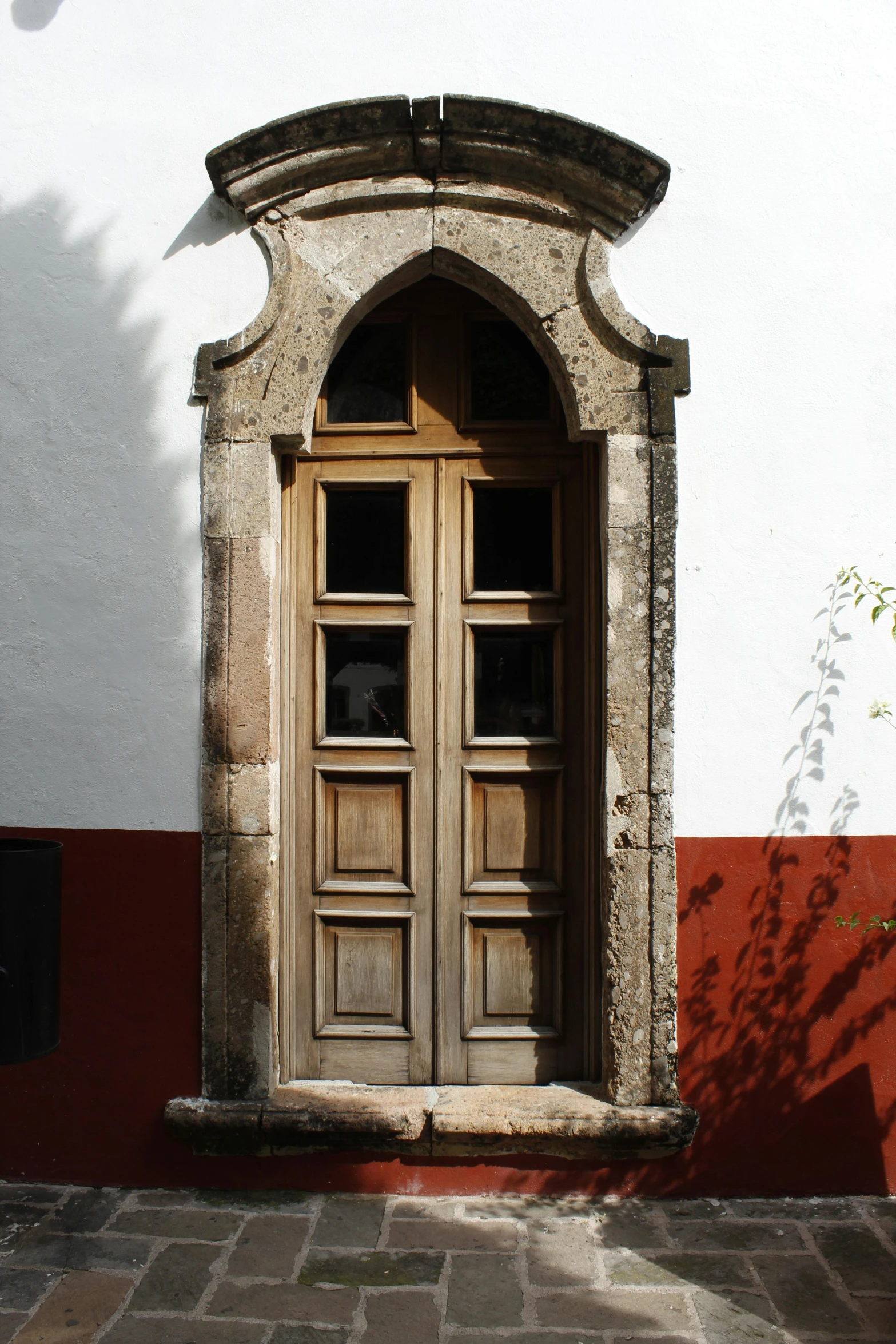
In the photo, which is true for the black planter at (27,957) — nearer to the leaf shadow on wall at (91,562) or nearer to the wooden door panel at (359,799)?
the leaf shadow on wall at (91,562)

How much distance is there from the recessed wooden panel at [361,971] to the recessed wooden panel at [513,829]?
14.1 inches

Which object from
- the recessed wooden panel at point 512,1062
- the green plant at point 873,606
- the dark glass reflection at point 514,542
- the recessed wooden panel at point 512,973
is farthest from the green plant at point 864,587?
the recessed wooden panel at point 512,1062

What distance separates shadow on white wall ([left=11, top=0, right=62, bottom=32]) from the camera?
324 cm

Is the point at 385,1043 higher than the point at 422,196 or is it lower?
lower

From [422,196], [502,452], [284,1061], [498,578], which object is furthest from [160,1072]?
[422,196]

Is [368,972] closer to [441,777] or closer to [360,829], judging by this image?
[360,829]

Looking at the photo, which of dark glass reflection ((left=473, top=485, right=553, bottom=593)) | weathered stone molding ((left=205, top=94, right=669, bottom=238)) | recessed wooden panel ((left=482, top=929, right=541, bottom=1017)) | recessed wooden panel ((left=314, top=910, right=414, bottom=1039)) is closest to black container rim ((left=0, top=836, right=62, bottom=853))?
recessed wooden panel ((left=314, top=910, right=414, bottom=1039))

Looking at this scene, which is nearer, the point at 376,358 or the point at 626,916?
the point at 626,916

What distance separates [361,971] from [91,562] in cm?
170

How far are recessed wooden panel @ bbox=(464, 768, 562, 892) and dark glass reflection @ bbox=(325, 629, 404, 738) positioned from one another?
368 millimetres

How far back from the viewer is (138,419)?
3.17 m

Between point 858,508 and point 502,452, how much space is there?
1213 millimetres

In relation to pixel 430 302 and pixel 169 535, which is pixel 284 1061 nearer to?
pixel 169 535

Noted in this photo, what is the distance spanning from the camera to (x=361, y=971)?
3334 mm
